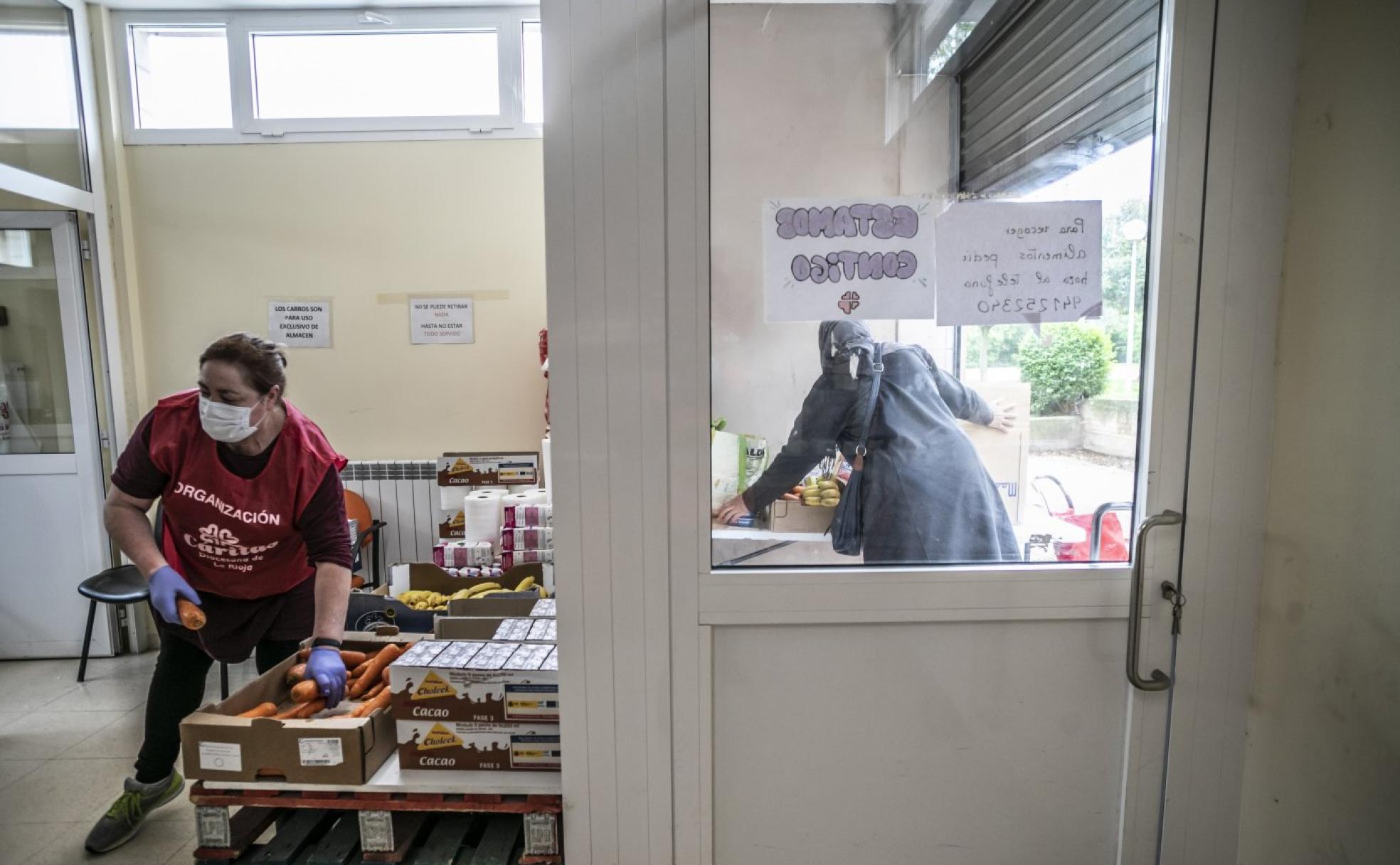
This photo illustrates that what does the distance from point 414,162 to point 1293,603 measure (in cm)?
411

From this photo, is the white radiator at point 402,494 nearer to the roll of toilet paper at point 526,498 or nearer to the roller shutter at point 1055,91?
the roll of toilet paper at point 526,498

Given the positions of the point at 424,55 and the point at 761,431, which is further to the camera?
the point at 424,55

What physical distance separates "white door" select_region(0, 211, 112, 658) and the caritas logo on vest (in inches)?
93.4

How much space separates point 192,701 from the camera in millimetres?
1948

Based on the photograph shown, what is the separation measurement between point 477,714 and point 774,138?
1279 mm

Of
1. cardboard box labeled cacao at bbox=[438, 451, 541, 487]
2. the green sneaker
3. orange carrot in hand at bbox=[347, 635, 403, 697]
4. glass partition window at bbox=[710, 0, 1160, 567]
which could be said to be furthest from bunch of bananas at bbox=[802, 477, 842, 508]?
cardboard box labeled cacao at bbox=[438, 451, 541, 487]

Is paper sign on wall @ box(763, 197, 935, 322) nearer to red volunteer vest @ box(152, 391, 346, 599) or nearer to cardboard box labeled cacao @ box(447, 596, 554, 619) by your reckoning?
cardboard box labeled cacao @ box(447, 596, 554, 619)

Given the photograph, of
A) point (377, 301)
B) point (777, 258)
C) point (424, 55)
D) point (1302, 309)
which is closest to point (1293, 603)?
point (1302, 309)

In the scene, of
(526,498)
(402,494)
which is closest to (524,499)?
(526,498)

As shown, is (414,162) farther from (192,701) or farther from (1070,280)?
(1070,280)

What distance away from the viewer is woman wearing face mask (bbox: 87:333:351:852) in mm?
1760

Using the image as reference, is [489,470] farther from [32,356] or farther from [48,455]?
[32,356]

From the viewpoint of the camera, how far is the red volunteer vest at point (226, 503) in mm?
1771

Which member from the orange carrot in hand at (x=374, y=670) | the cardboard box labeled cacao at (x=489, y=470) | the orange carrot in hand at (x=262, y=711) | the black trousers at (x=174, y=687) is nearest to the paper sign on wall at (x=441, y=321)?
the cardboard box labeled cacao at (x=489, y=470)
